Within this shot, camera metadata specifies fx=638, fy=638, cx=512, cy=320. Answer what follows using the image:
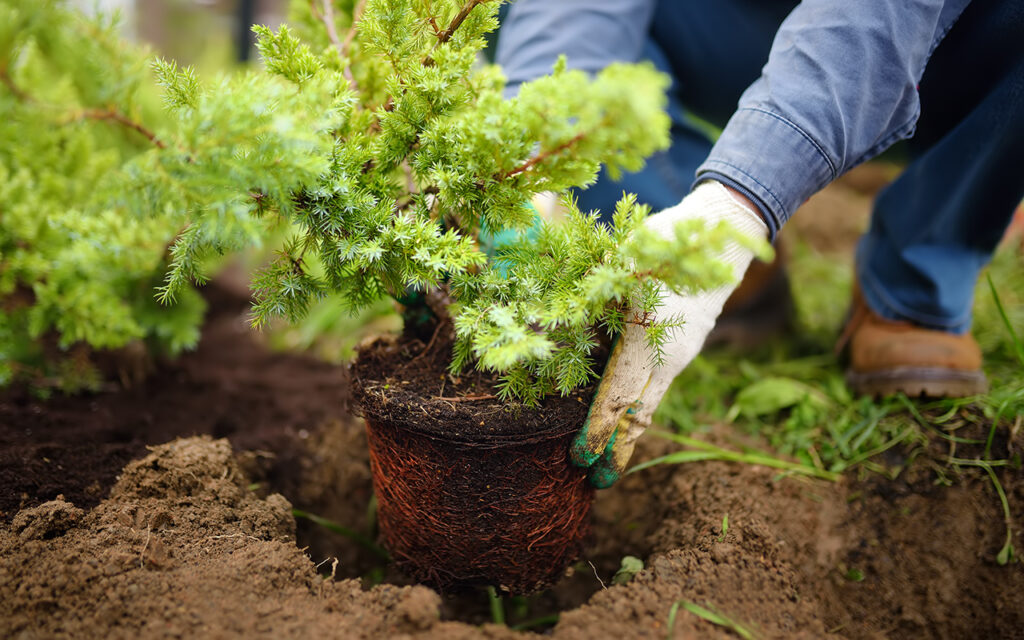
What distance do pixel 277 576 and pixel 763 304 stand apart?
2.45 m

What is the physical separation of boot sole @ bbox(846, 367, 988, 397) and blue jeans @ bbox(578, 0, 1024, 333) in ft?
0.72

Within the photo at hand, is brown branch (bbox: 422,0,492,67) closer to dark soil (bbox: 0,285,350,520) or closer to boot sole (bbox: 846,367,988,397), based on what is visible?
dark soil (bbox: 0,285,350,520)

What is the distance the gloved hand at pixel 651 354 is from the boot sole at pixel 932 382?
3.49 feet

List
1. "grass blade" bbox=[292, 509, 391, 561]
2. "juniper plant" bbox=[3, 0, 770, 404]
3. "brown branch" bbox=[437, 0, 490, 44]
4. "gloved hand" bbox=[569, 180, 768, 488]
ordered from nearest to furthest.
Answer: "juniper plant" bbox=[3, 0, 770, 404] → "brown branch" bbox=[437, 0, 490, 44] → "gloved hand" bbox=[569, 180, 768, 488] → "grass blade" bbox=[292, 509, 391, 561]

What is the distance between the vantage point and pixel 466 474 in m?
1.48

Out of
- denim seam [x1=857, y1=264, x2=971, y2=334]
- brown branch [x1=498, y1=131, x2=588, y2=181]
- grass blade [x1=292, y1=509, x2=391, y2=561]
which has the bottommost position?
denim seam [x1=857, y1=264, x2=971, y2=334]

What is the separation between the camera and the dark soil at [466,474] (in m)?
1.42

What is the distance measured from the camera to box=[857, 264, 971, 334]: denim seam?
Result: 230 cm

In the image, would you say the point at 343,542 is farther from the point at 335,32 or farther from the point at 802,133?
the point at 802,133

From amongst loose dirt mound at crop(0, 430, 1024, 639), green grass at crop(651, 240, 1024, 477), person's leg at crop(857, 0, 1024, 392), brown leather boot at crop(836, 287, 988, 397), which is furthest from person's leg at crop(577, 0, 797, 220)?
loose dirt mound at crop(0, 430, 1024, 639)

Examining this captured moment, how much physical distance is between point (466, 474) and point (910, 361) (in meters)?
1.69

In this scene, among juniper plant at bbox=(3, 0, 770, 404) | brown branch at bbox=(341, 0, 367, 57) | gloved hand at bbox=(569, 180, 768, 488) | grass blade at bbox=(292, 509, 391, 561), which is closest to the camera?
juniper plant at bbox=(3, 0, 770, 404)

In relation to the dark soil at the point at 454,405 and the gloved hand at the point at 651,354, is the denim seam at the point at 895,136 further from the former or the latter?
the dark soil at the point at 454,405

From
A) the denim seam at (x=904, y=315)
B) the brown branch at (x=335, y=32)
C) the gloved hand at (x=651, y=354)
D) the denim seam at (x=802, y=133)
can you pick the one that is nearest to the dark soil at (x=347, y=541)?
the gloved hand at (x=651, y=354)
